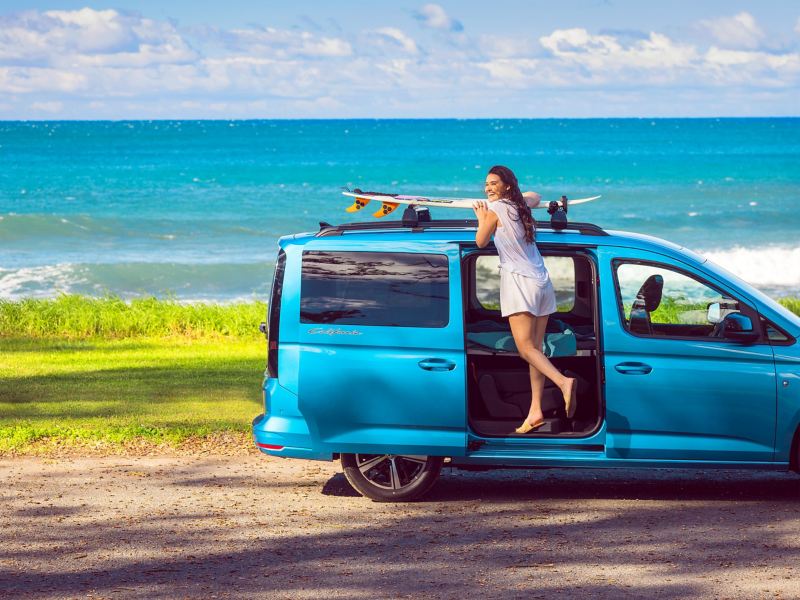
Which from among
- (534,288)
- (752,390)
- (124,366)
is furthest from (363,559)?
(124,366)

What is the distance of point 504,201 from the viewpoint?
8.20 m

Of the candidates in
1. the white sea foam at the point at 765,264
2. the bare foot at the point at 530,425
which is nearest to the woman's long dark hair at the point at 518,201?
the bare foot at the point at 530,425

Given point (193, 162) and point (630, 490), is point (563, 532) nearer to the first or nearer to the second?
point (630, 490)

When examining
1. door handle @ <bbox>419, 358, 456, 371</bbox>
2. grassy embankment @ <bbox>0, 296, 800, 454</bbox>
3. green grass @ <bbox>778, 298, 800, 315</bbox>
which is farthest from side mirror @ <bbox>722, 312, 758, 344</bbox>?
green grass @ <bbox>778, 298, 800, 315</bbox>

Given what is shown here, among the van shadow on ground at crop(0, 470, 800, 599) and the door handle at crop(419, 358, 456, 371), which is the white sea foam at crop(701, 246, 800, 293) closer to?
the van shadow on ground at crop(0, 470, 800, 599)

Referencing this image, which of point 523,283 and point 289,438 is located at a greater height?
point 523,283

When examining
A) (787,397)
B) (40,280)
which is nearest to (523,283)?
(787,397)

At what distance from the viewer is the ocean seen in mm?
31986

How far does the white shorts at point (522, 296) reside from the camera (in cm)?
814

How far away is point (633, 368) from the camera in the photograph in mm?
7949

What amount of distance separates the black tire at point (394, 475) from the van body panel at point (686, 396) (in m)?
1.16

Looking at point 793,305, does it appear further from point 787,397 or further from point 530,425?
point 530,425

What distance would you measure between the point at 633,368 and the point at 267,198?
2025 inches

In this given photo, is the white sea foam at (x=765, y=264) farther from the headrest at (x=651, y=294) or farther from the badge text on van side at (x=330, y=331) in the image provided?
the badge text on van side at (x=330, y=331)
